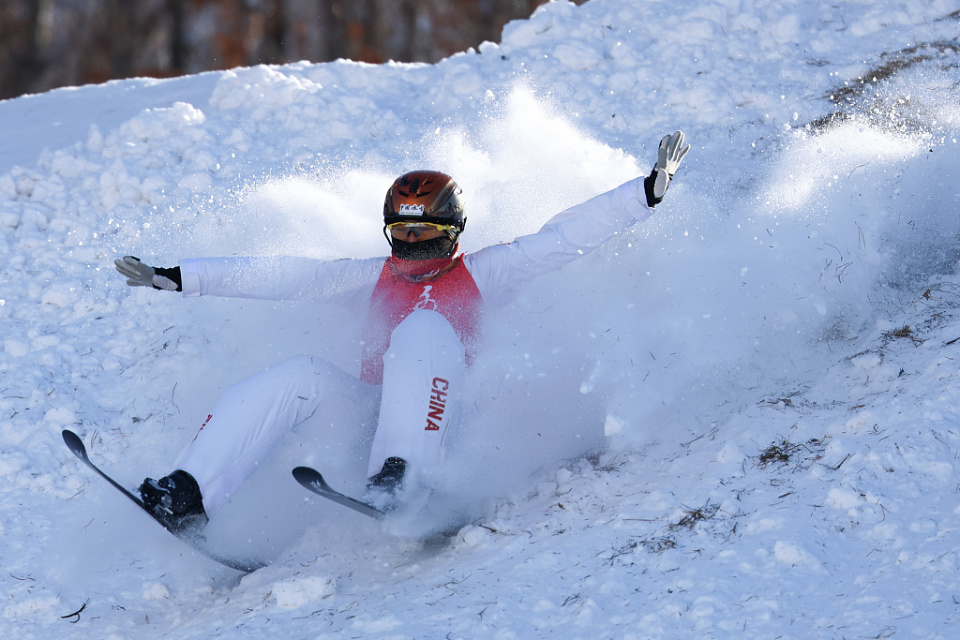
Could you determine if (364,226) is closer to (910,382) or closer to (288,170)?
(288,170)

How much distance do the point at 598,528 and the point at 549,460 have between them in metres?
0.89

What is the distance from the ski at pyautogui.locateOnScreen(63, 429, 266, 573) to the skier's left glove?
8.17 ft

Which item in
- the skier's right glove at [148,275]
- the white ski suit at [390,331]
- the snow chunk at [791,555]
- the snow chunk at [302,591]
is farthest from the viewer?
the skier's right glove at [148,275]

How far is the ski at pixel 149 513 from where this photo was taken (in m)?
3.87

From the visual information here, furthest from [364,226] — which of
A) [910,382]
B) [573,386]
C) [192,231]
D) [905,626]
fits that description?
[905,626]

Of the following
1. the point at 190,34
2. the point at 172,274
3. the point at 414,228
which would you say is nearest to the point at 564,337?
the point at 414,228

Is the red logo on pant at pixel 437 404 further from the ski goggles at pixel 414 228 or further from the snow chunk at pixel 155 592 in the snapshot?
the snow chunk at pixel 155 592

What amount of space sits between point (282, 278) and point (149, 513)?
142cm

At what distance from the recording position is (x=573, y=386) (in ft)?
16.8

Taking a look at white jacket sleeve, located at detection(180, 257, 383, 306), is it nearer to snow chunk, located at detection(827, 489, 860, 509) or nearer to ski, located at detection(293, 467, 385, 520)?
ski, located at detection(293, 467, 385, 520)

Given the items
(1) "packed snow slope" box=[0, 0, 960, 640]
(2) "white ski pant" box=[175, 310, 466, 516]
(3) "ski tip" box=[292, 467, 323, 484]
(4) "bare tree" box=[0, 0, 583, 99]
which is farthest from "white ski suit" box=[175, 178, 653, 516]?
(4) "bare tree" box=[0, 0, 583, 99]

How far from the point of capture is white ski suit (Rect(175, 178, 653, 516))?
4.11 metres

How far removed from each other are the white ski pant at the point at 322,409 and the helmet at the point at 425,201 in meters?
0.62

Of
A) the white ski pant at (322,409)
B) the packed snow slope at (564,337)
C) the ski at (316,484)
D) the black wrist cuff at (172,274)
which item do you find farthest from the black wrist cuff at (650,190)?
the black wrist cuff at (172,274)
